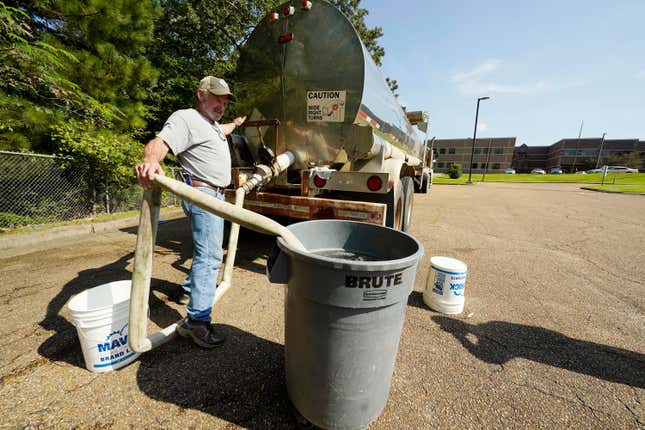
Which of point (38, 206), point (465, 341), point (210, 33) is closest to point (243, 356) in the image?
point (465, 341)

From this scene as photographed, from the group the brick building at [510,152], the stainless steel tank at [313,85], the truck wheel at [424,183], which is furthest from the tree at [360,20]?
the brick building at [510,152]

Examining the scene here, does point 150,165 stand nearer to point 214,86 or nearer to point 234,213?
point 234,213

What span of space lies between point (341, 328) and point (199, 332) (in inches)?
55.4

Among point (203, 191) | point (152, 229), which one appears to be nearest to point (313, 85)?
point (203, 191)

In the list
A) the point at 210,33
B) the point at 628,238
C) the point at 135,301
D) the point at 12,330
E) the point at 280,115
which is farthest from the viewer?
the point at 210,33

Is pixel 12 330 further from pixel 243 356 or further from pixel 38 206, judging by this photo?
pixel 38 206

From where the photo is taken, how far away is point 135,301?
1.62 meters

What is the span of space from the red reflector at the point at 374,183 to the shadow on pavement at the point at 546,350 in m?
1.55

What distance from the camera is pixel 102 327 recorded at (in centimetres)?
171

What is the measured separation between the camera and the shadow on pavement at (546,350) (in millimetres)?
1985

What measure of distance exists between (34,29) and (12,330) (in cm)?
665

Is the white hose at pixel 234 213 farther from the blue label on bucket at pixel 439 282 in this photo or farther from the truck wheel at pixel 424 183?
the truck wheel at pixel 424 183

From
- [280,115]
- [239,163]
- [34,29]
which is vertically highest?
[34,29]

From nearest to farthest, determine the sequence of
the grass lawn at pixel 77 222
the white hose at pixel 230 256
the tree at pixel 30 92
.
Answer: the white hose at pixel 230 256 < the tree at pixel 30 92 < the grass lawn at pixel 77 222
